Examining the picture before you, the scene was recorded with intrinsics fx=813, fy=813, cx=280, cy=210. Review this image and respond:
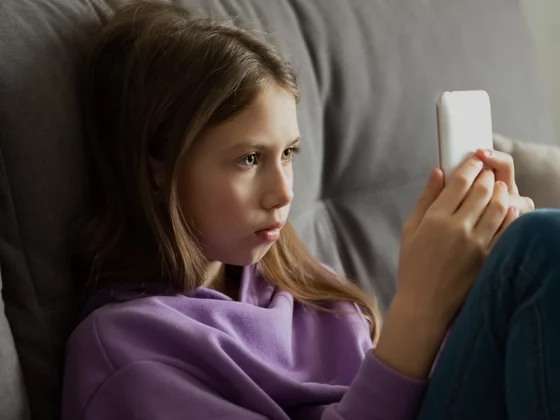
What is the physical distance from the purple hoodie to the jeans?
0.09m

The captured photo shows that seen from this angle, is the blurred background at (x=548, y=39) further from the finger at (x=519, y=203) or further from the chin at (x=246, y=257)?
the chin at (x=246, y=257)

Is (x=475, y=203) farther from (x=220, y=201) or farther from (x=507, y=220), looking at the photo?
(x=220, y=201)

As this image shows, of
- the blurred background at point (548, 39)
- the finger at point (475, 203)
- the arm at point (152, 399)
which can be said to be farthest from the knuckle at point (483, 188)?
the blurred background at point (548, 39)

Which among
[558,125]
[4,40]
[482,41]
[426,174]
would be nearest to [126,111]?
[4,40]

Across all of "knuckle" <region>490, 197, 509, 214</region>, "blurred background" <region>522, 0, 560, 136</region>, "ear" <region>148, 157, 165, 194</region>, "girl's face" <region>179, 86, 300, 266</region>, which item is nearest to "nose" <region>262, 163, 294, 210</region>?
"girl's face" <region>179, 86, 300, 266</region>

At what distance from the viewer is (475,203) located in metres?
0.84

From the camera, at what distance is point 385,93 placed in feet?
4.21

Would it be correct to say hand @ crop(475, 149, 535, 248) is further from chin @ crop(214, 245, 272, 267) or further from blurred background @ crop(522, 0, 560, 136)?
blurred background @ crop(522, 0, 560, 136)

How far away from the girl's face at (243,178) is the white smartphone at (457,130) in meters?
0.17

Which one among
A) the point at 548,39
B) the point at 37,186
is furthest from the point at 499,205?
the point at 548,39

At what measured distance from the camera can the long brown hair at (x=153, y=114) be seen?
2.93 ft

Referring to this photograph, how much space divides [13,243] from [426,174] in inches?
27.6

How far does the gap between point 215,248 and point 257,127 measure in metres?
0.15

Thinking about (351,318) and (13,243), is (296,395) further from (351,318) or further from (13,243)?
(13,243)
